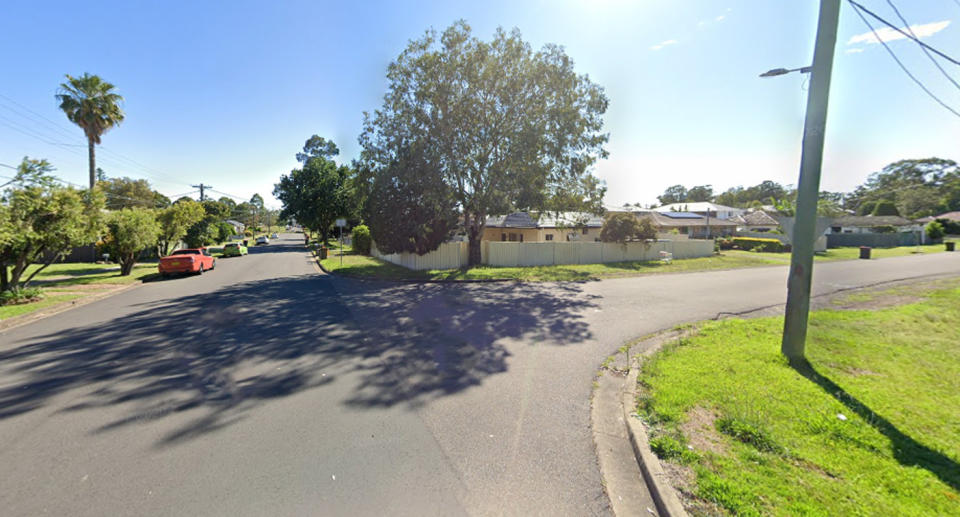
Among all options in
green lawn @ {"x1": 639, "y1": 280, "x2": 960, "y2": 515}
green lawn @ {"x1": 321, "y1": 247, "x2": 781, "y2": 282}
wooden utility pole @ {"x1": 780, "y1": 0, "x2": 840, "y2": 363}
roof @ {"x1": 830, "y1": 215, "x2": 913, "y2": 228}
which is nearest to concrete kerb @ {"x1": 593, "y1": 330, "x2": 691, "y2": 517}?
green lawn @ {"x1": 639, "y1": 280, "x2": 960, "y2": 515}

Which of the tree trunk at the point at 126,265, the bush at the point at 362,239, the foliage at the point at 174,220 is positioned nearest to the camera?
the tree trunk at the point at 126,265

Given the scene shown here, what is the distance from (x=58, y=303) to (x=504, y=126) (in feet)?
53.4

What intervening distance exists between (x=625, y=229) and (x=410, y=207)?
13945 mm

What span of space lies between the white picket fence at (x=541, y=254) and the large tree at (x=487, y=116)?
146 inches

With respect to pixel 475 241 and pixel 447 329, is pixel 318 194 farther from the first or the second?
pixel 447 329

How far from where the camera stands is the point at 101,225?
13.3 metres

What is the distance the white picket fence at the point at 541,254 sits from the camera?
19703 millimetres

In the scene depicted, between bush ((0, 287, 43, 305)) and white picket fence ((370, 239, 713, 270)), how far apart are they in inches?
509

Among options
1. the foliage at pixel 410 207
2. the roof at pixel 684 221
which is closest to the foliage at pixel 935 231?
the roof at pixel 684 221

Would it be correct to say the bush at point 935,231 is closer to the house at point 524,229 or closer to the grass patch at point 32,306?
the house at point 524,229

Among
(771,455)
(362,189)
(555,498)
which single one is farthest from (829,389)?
(362,189)

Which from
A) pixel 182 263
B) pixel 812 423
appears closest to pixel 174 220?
pixel 182 263

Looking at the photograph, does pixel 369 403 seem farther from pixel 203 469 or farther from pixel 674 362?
pixel 674 362

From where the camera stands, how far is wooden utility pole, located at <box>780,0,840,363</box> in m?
5.37
